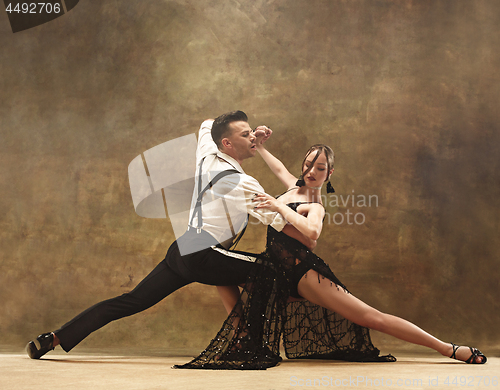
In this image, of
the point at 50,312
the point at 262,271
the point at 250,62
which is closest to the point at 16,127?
the point at 50,312

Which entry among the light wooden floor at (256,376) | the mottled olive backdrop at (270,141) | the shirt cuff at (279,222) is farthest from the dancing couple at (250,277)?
the mottled olive backdrop at (270,141)

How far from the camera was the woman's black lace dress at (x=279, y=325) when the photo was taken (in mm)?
2180

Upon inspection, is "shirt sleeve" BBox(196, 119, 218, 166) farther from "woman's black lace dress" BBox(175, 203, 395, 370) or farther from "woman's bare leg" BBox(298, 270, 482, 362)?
"woman's bare leg" BBox(298, 270, 482, 362)

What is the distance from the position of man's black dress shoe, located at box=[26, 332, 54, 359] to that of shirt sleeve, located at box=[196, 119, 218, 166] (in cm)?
121

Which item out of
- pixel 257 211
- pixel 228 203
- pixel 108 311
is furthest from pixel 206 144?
pixel 108 311

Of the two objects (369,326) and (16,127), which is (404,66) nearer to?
(369,326)

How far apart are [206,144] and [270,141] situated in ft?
3.74

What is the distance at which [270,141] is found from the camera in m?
3.64

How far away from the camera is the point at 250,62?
3.75m

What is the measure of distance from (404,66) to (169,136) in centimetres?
201

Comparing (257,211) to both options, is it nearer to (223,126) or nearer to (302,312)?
(223,126)

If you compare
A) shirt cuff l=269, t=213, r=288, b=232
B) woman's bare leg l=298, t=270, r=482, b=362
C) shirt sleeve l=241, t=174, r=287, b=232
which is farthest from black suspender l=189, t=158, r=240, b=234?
woman's bare leg l=298, t=270, r=482, b=362

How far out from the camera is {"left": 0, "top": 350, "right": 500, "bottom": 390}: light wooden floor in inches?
69.0

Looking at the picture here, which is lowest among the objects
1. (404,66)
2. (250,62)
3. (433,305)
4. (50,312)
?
(433,305)
